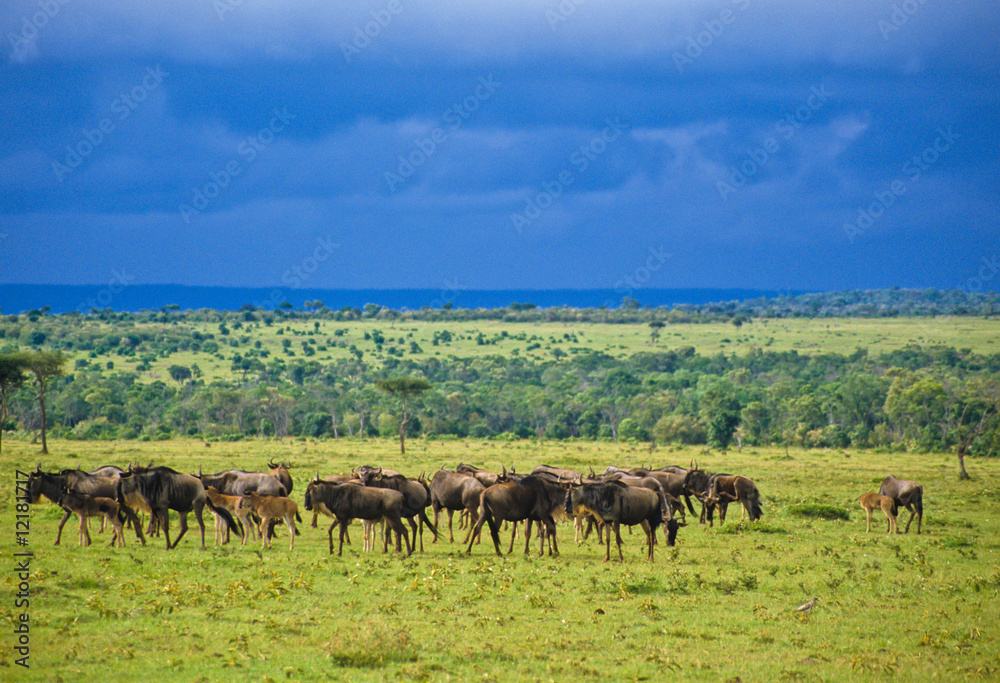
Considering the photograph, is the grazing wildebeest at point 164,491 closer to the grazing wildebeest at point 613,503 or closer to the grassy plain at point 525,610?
the grassy plain at point 525,610

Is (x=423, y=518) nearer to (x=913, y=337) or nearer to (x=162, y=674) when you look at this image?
(x=162, y=674)

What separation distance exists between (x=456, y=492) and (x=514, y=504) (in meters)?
2.34

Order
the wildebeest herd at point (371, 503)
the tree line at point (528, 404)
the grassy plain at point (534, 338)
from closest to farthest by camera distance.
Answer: the wildebeest herd at point (371, 503) → the tree line at point (528, 404) → the grassy plain at point (534, 338)

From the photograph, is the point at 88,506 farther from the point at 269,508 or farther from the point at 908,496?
the point at 908,496

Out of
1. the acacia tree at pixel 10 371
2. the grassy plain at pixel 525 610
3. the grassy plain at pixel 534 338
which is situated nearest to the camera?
the grassy plain at pixel 525 610

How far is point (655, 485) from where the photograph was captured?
23.1 m

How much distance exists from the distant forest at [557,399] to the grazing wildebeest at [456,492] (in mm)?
28318

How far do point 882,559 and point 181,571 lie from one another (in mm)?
14381

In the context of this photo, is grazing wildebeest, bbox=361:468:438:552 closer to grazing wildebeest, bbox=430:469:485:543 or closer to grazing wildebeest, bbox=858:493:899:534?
grazing wildebeest, bbox=430:469:485:543

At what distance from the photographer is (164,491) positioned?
1984 centimetres

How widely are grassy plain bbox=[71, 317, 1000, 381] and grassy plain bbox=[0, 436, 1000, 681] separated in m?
79.7

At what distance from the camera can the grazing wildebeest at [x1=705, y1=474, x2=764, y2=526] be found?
986 inches

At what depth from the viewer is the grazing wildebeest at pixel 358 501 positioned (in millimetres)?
19391

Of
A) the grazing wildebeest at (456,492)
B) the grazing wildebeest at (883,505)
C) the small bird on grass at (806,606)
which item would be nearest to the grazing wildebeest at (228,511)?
the grazing wildebeest at (456,492)
